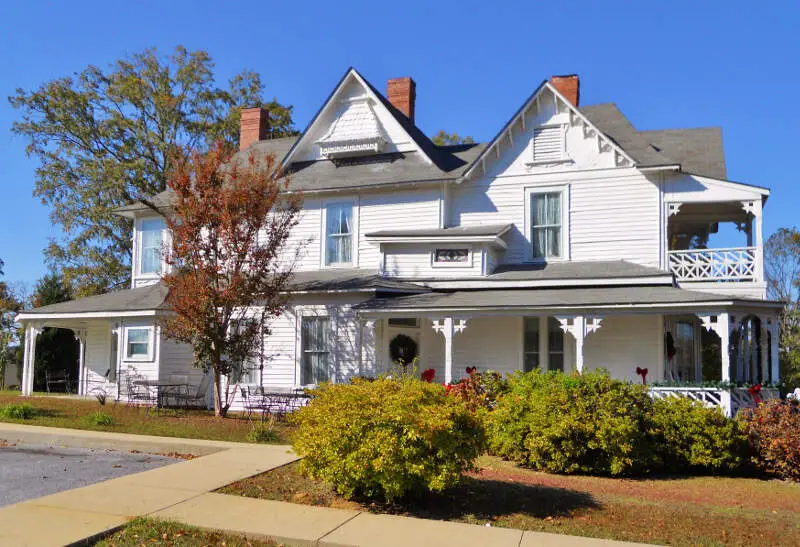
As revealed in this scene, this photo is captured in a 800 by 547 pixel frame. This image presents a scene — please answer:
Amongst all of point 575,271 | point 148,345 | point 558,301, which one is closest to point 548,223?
point 575,271

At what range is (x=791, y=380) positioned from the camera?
24.5 meters

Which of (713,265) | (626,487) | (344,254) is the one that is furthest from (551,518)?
(344,254)

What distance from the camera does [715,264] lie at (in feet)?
63.8

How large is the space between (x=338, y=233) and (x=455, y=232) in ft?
13.9

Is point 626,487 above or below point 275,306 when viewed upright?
below

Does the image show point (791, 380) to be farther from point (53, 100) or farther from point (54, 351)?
point (53, 100)

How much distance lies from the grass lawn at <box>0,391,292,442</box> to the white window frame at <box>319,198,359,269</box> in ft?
19.0

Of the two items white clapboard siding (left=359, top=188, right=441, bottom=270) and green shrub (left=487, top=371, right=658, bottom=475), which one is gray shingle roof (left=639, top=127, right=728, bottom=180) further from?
green shrub (left=487, top=371, right=658, bottom=475)

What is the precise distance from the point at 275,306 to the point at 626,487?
1054 cm

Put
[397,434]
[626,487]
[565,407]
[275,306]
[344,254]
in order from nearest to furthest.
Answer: [397,434]
[626,487]
[565,407]
[275,306]
[344,254]

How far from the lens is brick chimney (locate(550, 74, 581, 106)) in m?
23.4

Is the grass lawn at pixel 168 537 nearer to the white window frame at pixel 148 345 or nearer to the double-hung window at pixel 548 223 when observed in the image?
the double-hung window at pixel 548 223

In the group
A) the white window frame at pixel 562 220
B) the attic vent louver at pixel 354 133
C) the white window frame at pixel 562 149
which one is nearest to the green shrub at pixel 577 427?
the white window frame at pixel 562 220

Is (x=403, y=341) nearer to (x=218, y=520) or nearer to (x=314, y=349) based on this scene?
(x=314, y=349)
